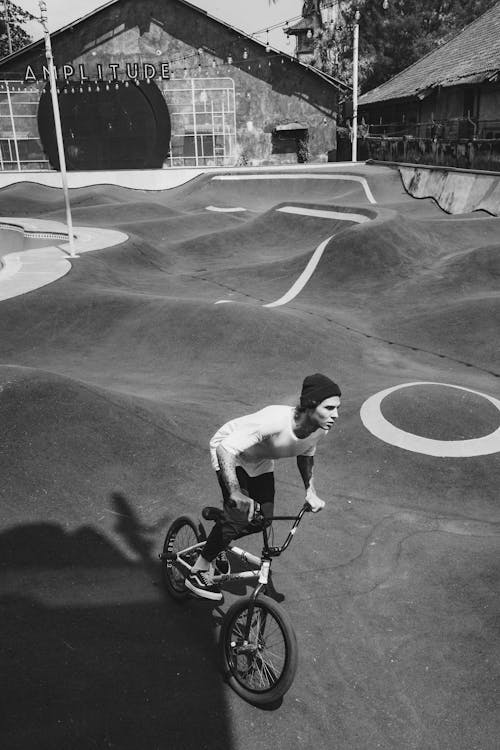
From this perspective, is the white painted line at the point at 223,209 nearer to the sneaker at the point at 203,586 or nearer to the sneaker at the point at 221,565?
the sneaker at the point at 221,565

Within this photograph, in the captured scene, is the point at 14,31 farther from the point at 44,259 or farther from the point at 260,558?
the point at 260,558

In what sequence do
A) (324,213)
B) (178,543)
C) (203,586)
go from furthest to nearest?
(324,213) < (178,543) < (203,586)

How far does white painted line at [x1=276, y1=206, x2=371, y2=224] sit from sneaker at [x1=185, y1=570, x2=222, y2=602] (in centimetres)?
2385

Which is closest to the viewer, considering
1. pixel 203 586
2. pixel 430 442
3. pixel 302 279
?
pixel 203 586

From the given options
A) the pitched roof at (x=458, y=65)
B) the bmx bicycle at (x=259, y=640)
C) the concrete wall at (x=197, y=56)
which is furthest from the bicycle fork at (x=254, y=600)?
the concrete wall at (x=197, y=56)

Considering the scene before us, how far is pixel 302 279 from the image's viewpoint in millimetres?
21953

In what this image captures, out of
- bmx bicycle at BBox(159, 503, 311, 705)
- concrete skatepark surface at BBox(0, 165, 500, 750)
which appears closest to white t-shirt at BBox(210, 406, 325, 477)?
bmx bicycle at BBox(159, 503, 311, 705)

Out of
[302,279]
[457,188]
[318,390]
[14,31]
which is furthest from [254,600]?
[14,31]

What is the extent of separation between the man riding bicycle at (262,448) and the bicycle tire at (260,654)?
0.60m

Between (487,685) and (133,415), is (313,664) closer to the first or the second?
(487,685)

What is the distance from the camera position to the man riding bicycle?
4441 millimetres

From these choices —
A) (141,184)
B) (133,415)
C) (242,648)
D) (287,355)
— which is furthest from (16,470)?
(141,184)

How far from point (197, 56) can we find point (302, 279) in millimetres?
39447

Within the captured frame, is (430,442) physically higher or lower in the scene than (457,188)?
lower
